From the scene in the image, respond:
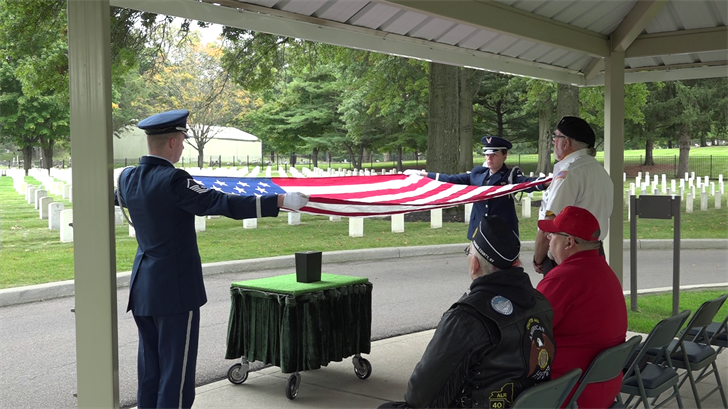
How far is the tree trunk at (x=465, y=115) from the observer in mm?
24688

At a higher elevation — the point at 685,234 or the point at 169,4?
the point at 169,4

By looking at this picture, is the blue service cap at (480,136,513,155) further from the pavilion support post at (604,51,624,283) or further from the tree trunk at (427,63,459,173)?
the tree trunk at (427,63,459,173)

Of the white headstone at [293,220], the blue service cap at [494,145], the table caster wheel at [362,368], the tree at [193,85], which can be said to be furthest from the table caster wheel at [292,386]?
the tree at [193,85]

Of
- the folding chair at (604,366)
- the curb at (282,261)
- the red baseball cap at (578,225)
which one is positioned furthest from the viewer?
the curb at (282,261)

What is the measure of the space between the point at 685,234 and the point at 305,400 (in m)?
15.6

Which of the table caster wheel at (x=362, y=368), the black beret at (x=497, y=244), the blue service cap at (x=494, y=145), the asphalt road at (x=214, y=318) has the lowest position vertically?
the asphalt road at (x=214, y=318)

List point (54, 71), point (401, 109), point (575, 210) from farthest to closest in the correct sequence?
point (401, 109) → point (54, 71) → point (575, 210)

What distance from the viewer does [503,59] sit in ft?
26.4

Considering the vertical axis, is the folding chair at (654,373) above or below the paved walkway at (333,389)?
→ above

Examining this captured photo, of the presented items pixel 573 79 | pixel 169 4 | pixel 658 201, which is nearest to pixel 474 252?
pixel 169 4

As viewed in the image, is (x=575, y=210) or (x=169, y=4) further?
(x=169, y=4)

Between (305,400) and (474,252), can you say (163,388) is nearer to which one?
(305,400)

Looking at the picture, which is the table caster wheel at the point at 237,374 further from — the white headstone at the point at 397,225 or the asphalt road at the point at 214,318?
the white headstone at the point at 397,225

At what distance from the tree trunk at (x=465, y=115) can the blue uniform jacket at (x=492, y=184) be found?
16830 mm
